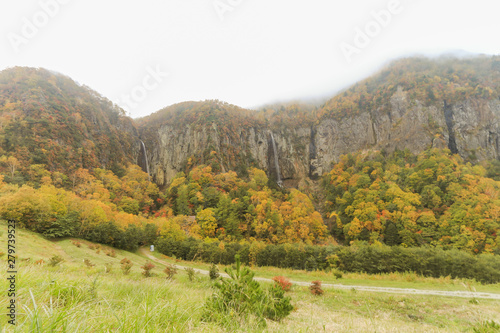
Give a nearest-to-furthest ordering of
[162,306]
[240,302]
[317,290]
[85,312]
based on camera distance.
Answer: [85,312], [162,306], [240,302], [317,290]

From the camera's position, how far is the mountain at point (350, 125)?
51.7 meters

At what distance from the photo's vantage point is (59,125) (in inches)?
1918

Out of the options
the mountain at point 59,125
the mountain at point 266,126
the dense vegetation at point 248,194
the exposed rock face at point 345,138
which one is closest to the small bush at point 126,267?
the dense vegetation at point 248,194

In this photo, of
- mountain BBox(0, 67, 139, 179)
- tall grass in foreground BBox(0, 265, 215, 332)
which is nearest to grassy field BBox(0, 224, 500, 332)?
tall grass in foreground BBox(0, 265, 215, 332)

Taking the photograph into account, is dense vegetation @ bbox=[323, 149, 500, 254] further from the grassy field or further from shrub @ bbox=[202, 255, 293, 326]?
shrub @ bbox=[202, 255, 293, 326]

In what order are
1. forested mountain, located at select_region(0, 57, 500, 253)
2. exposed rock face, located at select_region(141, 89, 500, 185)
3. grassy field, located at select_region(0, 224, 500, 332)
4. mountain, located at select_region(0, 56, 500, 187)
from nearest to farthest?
grassy field, located at select_region(0, 224, 500, 332)
forested mountain, located at select_region(0, 57, 500, 253)
mountain, located at select_region(0, 56, 500, 187)
exposed rock face, located at select_region(141, 89, 500, 185)

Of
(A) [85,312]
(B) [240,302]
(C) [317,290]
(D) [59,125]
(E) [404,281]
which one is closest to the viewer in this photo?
(A) [85,312]

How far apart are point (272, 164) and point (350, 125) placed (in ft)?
103

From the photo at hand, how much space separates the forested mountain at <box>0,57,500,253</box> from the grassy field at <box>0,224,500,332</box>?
17.1m

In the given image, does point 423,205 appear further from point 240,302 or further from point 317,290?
point 240,302

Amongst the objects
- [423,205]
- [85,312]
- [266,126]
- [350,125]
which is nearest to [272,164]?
[266,126]

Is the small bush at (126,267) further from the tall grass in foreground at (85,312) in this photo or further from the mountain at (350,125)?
the mountain at (350,125)

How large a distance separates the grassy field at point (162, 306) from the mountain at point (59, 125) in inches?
1332

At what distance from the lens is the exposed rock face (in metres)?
49.8
